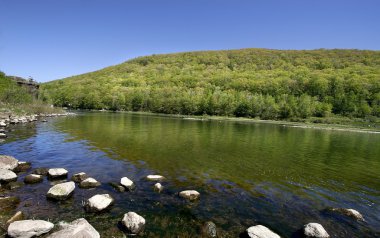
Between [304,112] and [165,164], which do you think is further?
[304,112]

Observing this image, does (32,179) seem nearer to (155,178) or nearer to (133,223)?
(155,178)

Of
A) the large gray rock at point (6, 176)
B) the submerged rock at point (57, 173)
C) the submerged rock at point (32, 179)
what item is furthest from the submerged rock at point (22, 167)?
the submerged rock at point (57, 173)

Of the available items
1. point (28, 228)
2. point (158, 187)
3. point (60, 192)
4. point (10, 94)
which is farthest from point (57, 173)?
point (10, 94)

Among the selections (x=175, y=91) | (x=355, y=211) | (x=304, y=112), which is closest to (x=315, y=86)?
(x=304, y=112)

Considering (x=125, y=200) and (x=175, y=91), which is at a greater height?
(x=175, y=91)

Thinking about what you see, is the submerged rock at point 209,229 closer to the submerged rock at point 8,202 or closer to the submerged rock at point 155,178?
the submerged rock at point 155,178

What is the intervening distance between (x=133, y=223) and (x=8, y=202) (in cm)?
848

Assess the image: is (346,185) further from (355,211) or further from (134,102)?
(134,102)

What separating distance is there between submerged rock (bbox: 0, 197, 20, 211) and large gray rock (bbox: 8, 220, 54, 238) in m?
3.53

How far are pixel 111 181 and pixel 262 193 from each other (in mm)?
12163

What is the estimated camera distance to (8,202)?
14875 mm

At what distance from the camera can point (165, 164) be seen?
1055 inches

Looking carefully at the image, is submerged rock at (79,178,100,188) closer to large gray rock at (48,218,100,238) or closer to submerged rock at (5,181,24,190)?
submerged rock at (5,181,24,190)

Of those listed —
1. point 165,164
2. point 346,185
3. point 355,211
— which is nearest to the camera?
point 355,211
